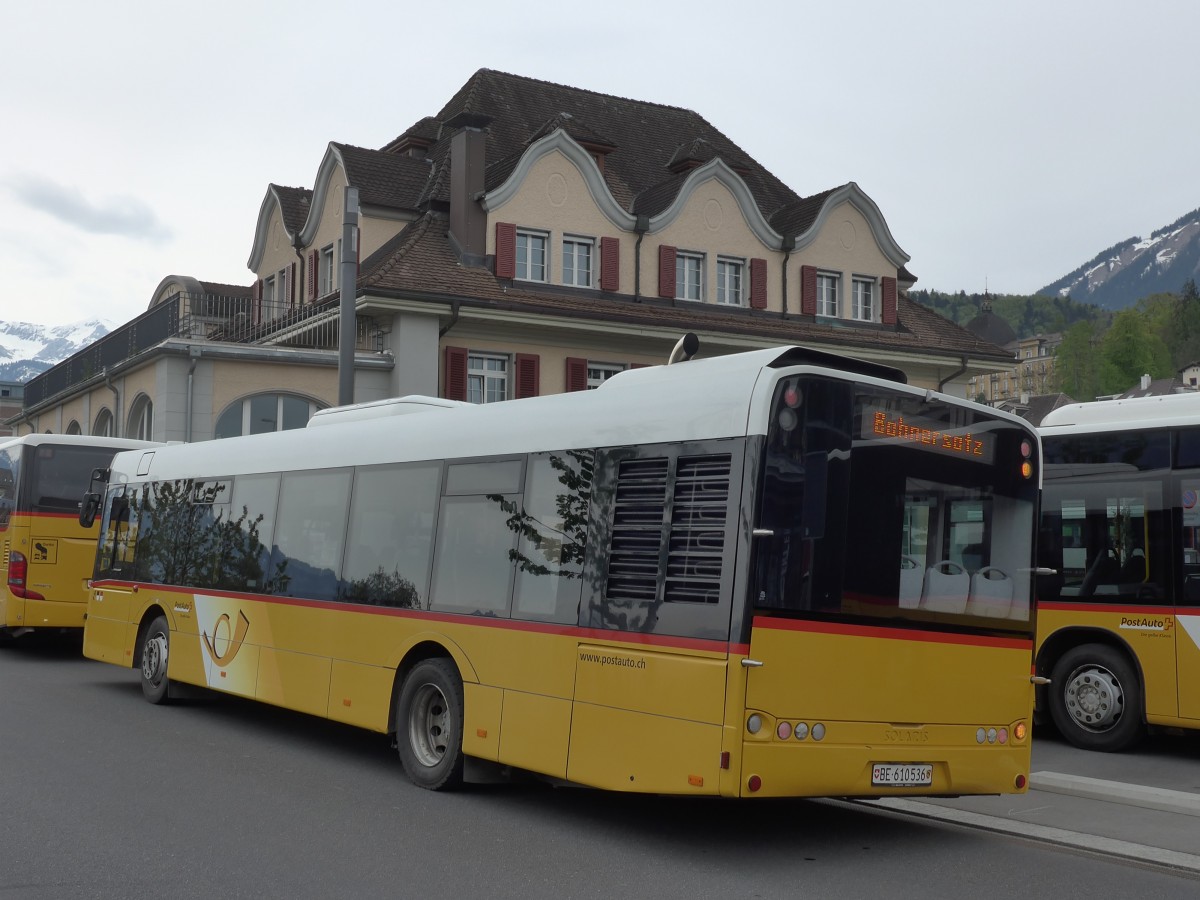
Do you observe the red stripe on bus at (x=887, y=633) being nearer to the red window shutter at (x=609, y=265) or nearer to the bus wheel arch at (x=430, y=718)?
the bus wheel arch at (x=430, y=718)

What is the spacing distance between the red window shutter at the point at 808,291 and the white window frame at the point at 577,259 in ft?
20.0

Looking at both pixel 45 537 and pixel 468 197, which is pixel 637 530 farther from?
pixel 468 197

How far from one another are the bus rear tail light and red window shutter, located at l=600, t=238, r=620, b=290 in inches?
673

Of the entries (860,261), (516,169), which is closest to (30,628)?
(516,169)

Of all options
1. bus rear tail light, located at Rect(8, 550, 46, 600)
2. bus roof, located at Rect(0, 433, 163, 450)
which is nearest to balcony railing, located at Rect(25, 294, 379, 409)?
bus roof, located at Rect(0, 433, 163, 450)

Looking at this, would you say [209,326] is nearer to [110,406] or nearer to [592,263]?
[110,406]

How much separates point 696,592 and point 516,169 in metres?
25.9

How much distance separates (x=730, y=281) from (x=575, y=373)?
5601mm

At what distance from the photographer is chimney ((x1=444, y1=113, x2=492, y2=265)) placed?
32344 millimetres

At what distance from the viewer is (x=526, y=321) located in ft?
104

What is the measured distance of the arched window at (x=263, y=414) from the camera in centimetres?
2964

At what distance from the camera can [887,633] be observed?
7.99 metres

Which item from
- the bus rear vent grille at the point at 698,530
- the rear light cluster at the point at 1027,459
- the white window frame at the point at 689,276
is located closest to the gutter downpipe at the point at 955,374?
the white window frame at the point at 689,276

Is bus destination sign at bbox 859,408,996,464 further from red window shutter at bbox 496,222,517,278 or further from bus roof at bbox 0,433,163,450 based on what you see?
red window shutter at bbox 496,222,517,278
